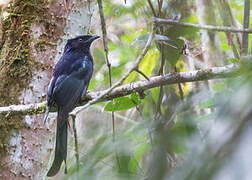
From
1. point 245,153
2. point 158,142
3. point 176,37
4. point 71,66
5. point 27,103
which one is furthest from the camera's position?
point 71,66

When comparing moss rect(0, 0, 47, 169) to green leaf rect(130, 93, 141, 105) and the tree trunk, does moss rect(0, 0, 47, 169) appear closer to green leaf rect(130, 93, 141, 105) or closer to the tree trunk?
the tree trunk

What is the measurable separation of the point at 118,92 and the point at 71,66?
103 centimetres

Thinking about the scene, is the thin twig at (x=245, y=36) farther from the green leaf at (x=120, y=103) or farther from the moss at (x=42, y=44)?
the moss at (x=42, y=44)

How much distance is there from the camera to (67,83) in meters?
3.40

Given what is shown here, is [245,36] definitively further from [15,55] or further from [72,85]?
[15,55]

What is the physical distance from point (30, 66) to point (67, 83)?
388mm

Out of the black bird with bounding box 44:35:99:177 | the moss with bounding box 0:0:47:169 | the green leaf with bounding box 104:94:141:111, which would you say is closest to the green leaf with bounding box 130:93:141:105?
the green leaf with bounding box 104:94:141:111

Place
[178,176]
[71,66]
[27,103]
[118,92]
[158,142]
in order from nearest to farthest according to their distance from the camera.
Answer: [178,176] < [158,142] < [118,92] < [27,103] < [71,66]

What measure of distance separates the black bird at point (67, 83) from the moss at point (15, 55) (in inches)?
11.2

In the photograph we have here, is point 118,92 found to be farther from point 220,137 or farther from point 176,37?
point 220,137

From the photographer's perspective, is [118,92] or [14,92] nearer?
[118,92]

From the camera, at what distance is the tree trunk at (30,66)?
3070 mm

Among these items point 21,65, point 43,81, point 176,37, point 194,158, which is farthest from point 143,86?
point 194,158

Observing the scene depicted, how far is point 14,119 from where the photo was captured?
3.16 meters
